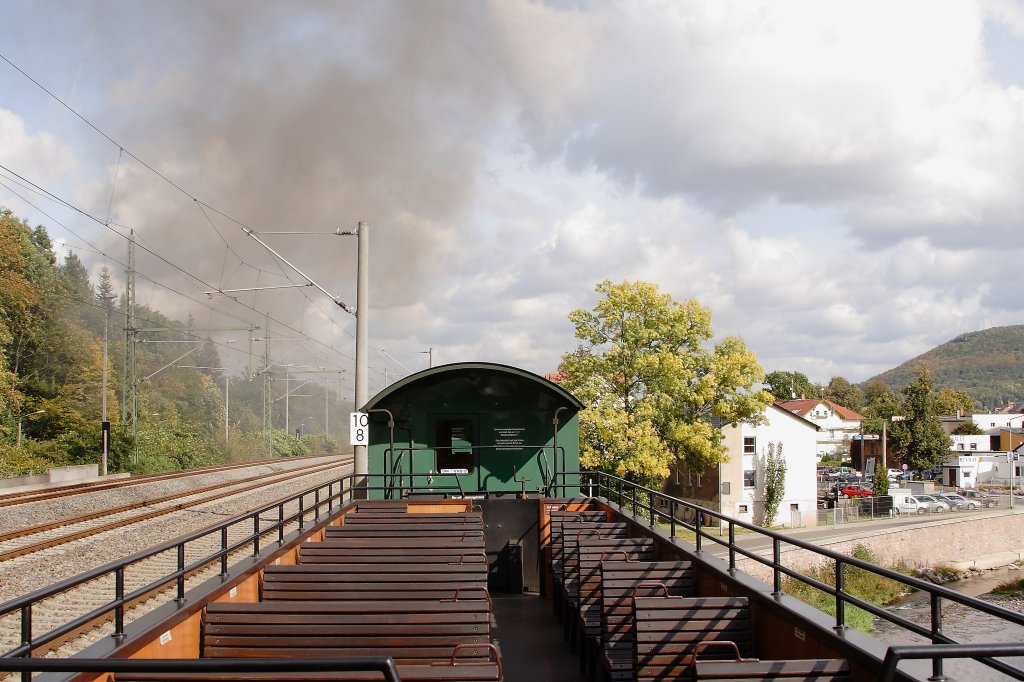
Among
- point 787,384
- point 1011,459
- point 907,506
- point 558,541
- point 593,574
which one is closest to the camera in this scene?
point 593,574

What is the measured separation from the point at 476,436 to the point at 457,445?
1.54 feet

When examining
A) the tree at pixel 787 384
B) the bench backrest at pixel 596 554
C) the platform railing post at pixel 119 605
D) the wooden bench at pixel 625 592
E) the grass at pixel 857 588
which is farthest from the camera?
the tree at pixel 787 384

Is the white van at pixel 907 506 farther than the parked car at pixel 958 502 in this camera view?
No

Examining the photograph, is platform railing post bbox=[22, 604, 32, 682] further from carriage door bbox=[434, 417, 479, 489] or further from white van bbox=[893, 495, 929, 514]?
white van bbox=[893, 495, 929, 514]

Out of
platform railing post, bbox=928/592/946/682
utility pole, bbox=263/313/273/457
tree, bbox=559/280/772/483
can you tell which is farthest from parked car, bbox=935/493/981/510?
platform railing post, bbox=928/592/946/682

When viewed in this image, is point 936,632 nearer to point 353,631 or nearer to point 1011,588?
point 353,631

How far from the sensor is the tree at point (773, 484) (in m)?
52.5

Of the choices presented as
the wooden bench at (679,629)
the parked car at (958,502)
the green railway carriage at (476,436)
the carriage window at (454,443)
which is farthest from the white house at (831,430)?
the wooden bench at (679,629)

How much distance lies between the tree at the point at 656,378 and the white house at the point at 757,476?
10.1m

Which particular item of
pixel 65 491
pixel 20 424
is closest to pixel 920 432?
pixel 20 424

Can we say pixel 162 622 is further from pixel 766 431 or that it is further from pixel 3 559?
pixel 766 431

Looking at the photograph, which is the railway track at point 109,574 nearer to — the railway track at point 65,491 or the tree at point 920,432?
the railway track at point 65,491

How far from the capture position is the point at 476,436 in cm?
1930

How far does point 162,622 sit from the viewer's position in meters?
6.58
